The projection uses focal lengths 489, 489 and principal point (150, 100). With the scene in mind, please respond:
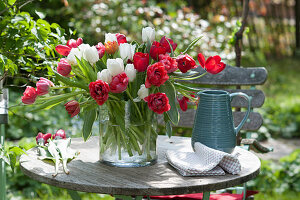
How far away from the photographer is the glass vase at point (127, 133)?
6.04 ft

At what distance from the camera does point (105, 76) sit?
67.9 inches

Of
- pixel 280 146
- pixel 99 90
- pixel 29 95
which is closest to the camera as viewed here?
pixel 99 90

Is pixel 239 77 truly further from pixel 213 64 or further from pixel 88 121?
pixel 88 121

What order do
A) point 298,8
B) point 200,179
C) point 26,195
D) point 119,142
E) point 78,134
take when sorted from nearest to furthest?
1. point 200,179
2. point 119,142
3. point 26,195
4. point 78,134
5. point 298,8

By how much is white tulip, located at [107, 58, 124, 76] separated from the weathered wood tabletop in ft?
1.23

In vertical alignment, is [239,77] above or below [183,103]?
above

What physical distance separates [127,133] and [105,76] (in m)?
0.25

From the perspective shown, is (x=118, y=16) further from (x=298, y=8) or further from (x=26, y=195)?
(x=298, y=8)

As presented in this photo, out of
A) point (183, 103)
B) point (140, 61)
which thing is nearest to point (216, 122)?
point (183, 103)

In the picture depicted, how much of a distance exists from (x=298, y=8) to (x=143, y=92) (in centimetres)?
844

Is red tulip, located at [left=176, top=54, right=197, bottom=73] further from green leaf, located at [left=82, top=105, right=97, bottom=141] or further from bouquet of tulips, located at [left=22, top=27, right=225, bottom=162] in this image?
green leaf, located at [left=82, top=105, right=97, bottom=141]

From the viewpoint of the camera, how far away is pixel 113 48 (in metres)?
1.84

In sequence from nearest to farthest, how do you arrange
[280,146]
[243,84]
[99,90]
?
[99,90] → [243,84] → [280,146]

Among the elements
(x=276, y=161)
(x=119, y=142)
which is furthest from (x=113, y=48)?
(x=276, y=161)
